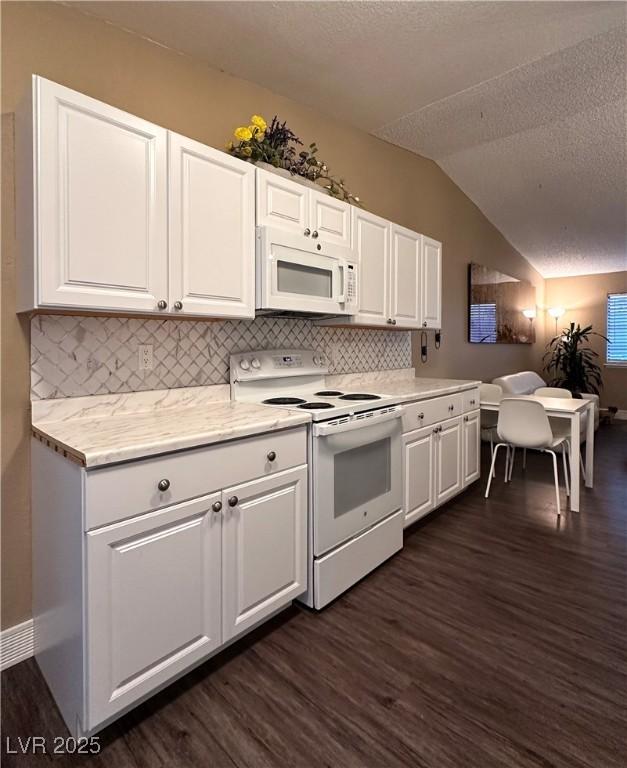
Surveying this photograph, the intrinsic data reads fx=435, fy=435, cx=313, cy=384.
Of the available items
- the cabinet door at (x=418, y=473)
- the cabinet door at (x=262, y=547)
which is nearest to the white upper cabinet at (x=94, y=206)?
the cabinet door at (x=262, y=547)

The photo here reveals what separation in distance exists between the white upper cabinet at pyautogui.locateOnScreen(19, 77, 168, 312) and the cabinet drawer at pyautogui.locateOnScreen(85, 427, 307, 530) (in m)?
0.62

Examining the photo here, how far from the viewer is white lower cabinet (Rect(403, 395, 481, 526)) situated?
2.63m

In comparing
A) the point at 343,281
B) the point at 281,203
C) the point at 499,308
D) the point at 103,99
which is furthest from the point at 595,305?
the point at 103,99

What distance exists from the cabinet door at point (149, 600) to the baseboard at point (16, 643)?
677 mm

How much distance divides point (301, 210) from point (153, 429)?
140 cm

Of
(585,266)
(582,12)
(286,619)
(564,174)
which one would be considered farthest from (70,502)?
(585,266)

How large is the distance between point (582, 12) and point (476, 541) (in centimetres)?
303

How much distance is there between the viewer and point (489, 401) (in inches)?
157

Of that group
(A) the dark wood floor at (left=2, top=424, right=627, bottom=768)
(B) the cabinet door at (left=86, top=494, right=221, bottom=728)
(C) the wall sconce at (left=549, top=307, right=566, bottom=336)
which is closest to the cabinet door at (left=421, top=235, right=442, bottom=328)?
(A) the dark wood floor at (left=2, top=424, right=627, bottom=768)

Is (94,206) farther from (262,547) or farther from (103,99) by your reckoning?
(262,547)

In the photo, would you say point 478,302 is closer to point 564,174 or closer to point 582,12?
point 564,174

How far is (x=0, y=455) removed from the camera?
163cm

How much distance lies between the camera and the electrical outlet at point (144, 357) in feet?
6.51

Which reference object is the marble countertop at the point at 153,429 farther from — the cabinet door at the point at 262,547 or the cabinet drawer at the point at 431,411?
the cabinet drawer at the point at 431,411
